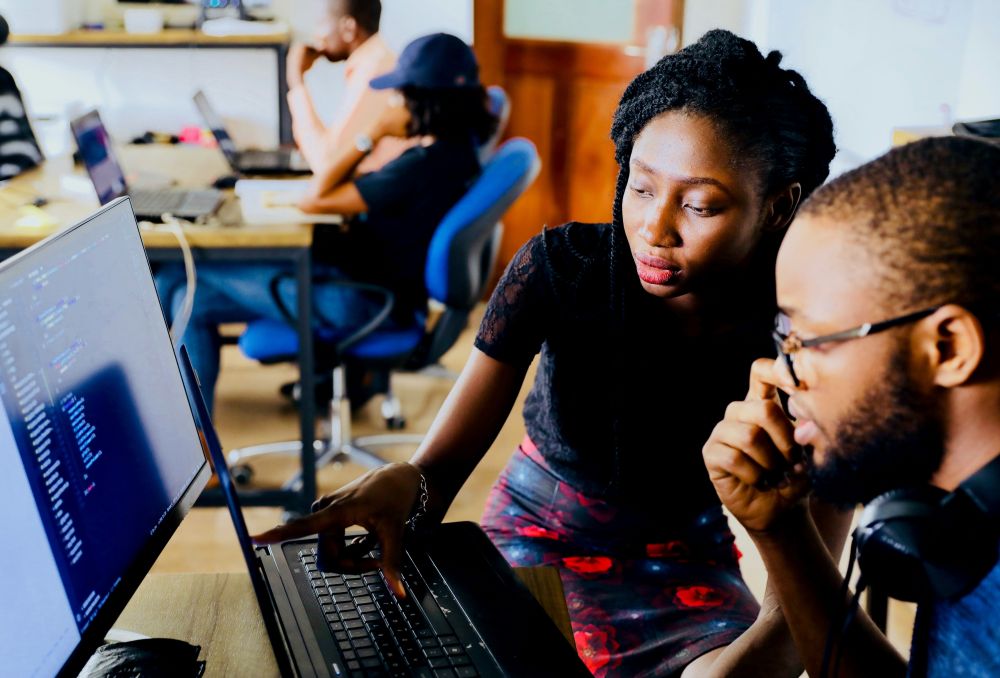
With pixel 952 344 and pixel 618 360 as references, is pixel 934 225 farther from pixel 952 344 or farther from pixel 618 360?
pixel 618 360

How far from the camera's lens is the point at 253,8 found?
4.24 m

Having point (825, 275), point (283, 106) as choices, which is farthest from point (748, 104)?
point (283, 106)

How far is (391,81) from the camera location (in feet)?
8.63

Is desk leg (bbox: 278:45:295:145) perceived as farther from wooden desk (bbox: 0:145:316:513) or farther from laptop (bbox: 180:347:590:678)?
laptop (bbox: 180:347:590:678)

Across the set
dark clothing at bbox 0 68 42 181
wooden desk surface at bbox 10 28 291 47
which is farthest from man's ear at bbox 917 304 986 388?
wooden desk surface at bbox 10 28 291 47

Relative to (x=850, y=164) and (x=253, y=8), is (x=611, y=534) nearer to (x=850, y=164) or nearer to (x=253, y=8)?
(x=850, y=164)

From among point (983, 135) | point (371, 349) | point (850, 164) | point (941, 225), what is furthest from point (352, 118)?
point (941, 225)

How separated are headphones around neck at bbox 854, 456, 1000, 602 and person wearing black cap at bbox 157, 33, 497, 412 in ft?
6.03

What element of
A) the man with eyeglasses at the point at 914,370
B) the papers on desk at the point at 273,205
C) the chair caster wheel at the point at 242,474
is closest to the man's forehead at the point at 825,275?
the man with eyeglasses at the point at 914,370

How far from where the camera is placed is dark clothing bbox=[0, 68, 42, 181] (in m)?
2.92

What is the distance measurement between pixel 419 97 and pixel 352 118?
A: 264 millimetres

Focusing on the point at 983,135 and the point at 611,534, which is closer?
the point at 611,534

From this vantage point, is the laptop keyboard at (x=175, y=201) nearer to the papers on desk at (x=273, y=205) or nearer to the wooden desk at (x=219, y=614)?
the papers on desk at (x=273, y=205)

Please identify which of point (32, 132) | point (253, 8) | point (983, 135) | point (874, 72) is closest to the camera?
point (983, 135)
